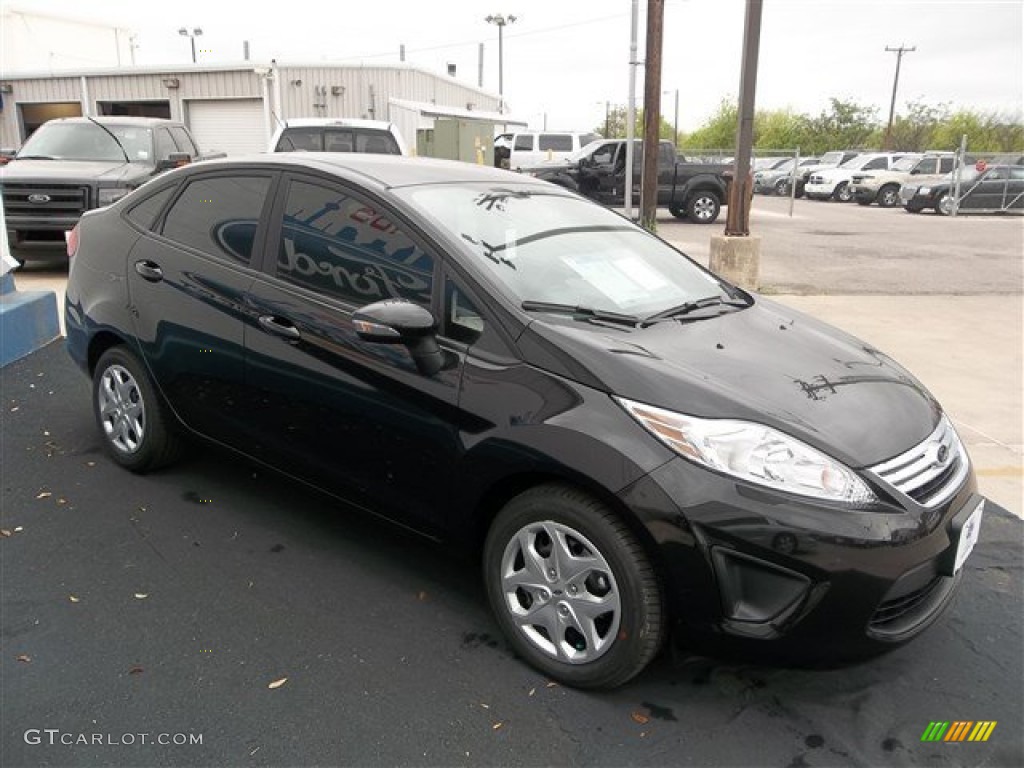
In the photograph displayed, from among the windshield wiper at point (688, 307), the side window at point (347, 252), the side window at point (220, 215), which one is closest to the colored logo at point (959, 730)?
the windshield wiper at point (688, 307)

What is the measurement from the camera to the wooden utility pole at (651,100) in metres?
13.4

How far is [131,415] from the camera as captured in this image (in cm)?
406

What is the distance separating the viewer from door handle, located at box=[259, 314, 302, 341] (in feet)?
10.5

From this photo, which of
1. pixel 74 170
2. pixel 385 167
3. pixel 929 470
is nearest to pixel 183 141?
pixel 74 170

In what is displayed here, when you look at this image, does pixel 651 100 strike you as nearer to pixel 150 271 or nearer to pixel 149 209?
pixel 149 209

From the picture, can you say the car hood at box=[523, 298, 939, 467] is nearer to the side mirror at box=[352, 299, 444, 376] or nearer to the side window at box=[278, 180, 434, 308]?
the side mirror at box=[352, 299, 444, 376]

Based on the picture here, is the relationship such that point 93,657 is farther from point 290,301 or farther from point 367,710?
point 290,301

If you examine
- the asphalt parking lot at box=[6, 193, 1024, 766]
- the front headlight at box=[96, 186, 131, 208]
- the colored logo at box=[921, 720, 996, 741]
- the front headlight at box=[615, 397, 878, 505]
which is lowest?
the colored logo at box=[921, 720, 996, 741]

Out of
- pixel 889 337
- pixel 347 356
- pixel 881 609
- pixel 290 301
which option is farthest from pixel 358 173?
pixel 889 337

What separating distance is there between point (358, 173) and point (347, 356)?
0.80 metres

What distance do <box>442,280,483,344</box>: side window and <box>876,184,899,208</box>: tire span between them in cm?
2984

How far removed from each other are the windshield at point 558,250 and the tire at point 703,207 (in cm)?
1748

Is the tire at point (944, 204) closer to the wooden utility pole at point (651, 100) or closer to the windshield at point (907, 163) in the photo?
the windshield at point (907, 163)

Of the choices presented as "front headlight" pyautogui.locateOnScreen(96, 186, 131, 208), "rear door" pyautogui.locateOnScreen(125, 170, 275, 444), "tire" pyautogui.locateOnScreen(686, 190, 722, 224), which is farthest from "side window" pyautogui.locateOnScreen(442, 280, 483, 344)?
"tire" pyautogui.locateOnScreen(686, 190, 722, 224)
